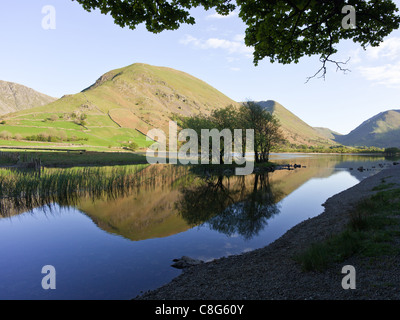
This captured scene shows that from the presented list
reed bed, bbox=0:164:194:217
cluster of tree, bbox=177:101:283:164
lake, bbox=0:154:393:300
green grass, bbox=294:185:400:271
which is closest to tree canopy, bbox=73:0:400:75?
green grass, bbox=294:185:400:271

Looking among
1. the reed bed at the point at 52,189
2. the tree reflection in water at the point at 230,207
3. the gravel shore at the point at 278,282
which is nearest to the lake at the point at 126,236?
the tree reflection in water at the point at 230,207

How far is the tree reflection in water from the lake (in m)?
0.09

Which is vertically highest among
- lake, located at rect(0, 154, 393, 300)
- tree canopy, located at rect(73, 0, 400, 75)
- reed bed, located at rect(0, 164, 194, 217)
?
tree canopy, located at rect(73, 0, 400, 75)

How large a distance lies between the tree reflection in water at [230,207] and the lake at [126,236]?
0.29 feet

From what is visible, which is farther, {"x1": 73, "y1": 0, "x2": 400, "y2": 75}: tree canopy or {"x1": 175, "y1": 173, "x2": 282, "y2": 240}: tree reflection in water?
{"x1": 175, "y1": 173, "x2": 282, "y2": 240}: tree reflection in water

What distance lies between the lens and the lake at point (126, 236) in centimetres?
1024

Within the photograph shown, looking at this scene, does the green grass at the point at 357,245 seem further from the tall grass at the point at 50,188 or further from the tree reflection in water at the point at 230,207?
the tall grass at the point at 50,188

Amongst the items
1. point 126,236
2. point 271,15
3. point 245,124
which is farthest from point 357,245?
point 245,124

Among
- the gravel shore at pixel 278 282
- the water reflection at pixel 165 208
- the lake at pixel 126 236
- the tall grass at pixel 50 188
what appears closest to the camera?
the gravel shore at pixel 278 282

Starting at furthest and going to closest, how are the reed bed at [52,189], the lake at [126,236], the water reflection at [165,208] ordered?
the reed bed at [52,189], the water reflection at [165,208], the lake at [126,236]

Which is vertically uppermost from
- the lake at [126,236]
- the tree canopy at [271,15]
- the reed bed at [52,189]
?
the tree canopy at [271,15]

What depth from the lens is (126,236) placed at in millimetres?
16562

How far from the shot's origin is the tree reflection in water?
1825 centimetres

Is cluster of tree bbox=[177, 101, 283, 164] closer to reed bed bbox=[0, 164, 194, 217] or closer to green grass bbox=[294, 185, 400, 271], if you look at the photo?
reed bed bbox=[0, 164, 194, 217]
